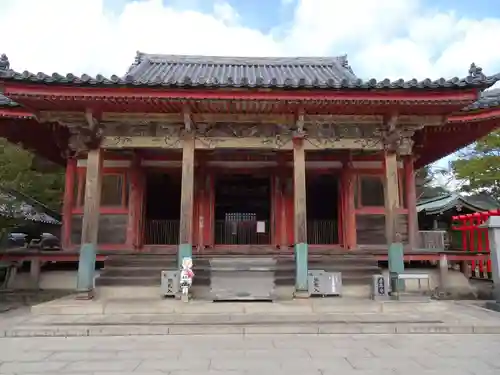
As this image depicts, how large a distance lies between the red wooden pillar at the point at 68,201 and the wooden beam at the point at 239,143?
9.91ft

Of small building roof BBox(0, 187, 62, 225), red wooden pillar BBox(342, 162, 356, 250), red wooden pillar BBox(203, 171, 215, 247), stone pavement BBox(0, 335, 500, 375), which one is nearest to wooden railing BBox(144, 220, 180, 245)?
red wooden pillar BBox(203, 171, 215, 247)

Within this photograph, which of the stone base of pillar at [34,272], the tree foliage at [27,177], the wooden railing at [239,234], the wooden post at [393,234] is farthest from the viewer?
the tree foliage at [27,177]

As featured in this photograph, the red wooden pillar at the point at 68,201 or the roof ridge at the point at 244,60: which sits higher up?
the roof ridge at the point at 244,60

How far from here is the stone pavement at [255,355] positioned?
14.7 feet

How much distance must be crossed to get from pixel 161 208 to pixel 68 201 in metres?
2.92

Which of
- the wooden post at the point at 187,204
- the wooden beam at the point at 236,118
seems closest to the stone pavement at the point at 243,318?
the wooden post at the point at 187,204

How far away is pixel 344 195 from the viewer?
12.2 metres

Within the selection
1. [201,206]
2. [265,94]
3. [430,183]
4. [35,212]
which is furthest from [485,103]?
[430,183]

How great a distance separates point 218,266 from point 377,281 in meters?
3.67

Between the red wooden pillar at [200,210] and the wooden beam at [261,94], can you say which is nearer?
the wooden beam at [261,94]

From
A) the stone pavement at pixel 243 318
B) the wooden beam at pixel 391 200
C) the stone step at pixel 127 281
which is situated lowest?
the stone pavement at pixel 243 318

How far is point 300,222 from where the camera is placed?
9.09 meters

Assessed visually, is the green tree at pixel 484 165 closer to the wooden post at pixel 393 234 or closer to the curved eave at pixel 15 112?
the wooden post at pixel 393 234

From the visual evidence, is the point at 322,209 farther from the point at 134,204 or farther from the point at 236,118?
the point at 134,204
